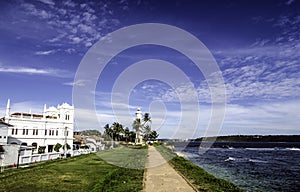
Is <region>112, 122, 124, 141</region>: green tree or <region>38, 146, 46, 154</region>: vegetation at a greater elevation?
<region>112, 122, 124, 141</region>: green tree

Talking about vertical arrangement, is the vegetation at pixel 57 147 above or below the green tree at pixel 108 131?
below

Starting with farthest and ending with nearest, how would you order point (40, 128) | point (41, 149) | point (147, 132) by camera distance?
1. point (147, 132)
2. point (40, 128)
3. point (41, 149)

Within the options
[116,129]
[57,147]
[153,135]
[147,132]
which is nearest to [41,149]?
[57,147]

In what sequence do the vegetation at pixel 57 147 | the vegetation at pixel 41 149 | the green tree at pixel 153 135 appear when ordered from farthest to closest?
1. the green tree at pixel 153 135
2. the vegetation at pixel 57 147
3. the vegetation at pixel 41 149

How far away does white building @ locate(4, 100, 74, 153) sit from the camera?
1615 inches

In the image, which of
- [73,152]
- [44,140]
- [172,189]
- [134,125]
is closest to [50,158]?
[73,152]

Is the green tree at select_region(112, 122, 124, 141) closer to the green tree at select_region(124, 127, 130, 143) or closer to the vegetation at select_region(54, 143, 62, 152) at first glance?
the green tree at select_region(124, 127, 130, 143)

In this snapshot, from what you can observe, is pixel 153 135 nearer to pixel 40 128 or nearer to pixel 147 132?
pixel 147 132

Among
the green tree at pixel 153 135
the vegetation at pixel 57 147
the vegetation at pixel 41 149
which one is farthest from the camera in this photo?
the green tree at pixel 153 135

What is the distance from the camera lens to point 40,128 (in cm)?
4453

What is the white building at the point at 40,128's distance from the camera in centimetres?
4103

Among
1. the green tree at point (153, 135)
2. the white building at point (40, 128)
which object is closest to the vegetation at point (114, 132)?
the green tree at point (153, 135)

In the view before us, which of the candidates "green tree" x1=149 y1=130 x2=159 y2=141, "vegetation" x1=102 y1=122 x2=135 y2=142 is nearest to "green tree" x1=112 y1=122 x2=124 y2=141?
"vegetation" x1=102 y1=122 x2=135 y2=142

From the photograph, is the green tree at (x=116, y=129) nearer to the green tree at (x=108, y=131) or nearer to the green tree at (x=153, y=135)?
the green tree at (x=108, y=131)
